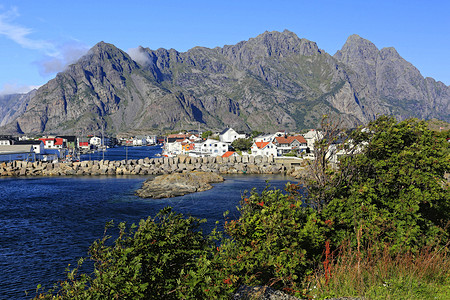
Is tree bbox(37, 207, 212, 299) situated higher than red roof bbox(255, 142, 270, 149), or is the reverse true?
red roof bbox(255, 142, 270, 149)

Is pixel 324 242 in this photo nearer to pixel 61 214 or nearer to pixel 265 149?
pixel 61 214

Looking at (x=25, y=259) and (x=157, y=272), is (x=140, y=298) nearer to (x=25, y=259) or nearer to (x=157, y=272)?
(x=157, y=272)

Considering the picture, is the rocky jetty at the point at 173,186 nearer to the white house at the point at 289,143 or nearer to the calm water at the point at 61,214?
the calm water at the point at 61,214

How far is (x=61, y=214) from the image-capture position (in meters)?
42.6

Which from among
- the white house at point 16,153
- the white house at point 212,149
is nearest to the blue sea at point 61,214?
the white house at point 16,153

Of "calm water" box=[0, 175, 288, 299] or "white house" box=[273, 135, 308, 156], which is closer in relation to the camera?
"calm water" box=[0, 175, 288, 299]

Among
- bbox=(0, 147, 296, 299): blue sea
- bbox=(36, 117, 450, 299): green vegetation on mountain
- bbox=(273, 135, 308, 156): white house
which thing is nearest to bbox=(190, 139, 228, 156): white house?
bbox=(273, 135, 308, 156): white house

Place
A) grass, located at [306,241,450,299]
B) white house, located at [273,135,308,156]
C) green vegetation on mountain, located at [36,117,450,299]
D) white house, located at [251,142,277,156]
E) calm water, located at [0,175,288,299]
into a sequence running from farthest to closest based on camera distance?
white house, located at [273,135,308,156] → white house, located at [251,142,277,156] → calm water, located at [0,175,288,299] → grass, located at [306,241,450,299] → green vegetation on mountain, located at [36,117,450,299]

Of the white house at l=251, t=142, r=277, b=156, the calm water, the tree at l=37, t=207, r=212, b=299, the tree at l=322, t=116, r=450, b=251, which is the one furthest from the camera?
the white house at l=251, t=142, r=277, b=156

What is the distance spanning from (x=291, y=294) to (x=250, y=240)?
2.23 meters

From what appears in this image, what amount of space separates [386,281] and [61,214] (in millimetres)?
43684

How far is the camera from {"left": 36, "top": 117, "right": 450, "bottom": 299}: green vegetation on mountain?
22.9 feet

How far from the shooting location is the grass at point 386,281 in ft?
26.3

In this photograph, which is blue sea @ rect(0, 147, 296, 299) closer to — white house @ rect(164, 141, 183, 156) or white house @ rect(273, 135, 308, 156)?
white house @ rect(273, 135, 308, 156)
